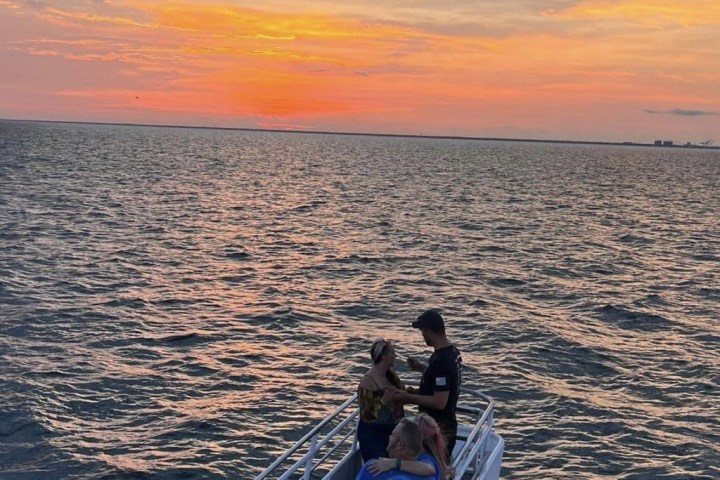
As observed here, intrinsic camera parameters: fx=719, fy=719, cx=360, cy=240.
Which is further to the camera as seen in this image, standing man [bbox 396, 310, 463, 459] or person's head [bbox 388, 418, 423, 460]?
standing man [bbox 396, 310, 463, 459]

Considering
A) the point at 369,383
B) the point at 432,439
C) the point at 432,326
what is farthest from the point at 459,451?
the point at 432,439

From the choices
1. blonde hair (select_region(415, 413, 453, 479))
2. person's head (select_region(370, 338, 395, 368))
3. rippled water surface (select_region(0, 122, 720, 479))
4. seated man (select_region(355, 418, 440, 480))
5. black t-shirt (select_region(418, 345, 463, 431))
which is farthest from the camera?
rippled water surface (select_region(0, 122, 720, 479))

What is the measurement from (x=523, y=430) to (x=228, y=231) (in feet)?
89.9

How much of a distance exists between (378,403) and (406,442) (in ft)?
4.43

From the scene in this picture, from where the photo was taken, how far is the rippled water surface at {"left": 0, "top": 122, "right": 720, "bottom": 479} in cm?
1273

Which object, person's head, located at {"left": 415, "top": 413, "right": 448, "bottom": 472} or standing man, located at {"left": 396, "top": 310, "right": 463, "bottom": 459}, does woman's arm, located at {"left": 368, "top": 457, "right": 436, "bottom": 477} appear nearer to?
person's head, located at {"left": 415, "top": 413, "right": 448, "bottom": 472}

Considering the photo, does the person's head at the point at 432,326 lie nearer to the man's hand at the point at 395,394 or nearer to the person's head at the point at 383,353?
the person's head at the point at 383,353

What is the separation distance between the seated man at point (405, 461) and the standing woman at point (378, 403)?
120cm

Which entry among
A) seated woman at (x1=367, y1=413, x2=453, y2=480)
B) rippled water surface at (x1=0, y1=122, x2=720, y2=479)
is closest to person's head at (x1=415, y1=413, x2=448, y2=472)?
seated woman at (x1=367, y1=413, x2=453, y2=480)

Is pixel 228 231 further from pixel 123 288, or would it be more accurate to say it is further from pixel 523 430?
pixel 523 430

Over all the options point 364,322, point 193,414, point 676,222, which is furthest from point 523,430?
point 676,222

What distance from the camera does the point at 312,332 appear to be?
1936 cm

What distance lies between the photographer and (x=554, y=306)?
23125mm

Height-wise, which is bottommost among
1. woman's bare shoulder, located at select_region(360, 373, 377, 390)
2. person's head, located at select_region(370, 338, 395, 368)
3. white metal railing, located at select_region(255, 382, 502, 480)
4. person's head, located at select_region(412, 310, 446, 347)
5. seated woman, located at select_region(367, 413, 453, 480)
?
white metal railing, located at select_region(255, 382, 502, 480)
